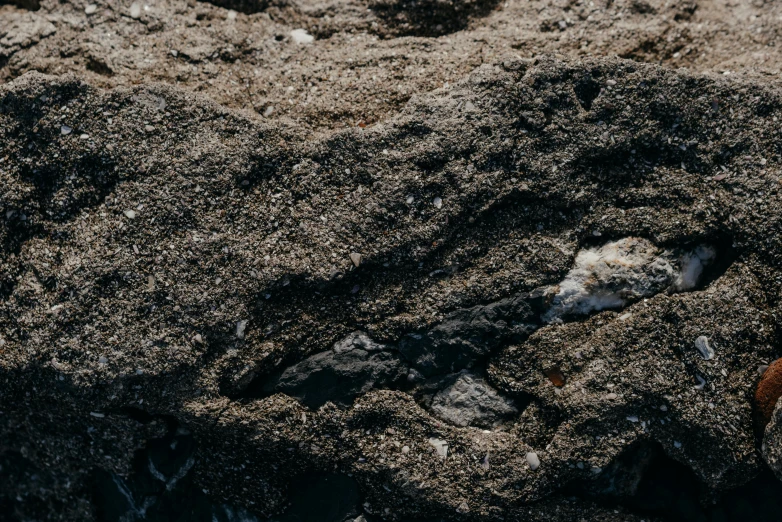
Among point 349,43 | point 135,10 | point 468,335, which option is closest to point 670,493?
point 468,335

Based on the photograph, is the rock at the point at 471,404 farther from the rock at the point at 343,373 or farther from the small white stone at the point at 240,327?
the small white stone at the point at 240,327

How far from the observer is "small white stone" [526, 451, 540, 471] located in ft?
10.0

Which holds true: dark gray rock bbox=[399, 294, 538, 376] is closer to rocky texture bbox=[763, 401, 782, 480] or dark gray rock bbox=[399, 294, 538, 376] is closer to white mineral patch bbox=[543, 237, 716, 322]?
white mineral patch bbox=[543, 237, 716, 322]

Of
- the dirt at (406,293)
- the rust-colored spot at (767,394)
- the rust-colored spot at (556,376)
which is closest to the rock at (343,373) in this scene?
the dirt at (406,293)

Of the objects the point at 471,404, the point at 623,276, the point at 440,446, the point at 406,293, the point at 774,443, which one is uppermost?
the point at 623,276

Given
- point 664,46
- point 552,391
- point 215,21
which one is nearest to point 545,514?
point 552,391

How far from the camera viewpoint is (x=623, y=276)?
3.15 meters

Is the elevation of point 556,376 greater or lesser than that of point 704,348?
lesser

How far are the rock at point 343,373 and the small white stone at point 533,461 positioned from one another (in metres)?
0.70

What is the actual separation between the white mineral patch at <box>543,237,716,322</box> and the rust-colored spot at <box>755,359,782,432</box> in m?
0.52

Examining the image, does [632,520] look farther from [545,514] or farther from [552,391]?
[552,391]

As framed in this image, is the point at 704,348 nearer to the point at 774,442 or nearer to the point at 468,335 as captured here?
the point at 774,442

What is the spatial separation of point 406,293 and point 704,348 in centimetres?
142

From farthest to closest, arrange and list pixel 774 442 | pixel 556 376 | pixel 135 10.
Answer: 1. pixel 135 10
2. pixel 556 376
3. pixel 774 442
